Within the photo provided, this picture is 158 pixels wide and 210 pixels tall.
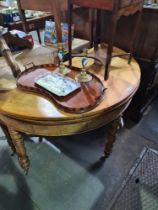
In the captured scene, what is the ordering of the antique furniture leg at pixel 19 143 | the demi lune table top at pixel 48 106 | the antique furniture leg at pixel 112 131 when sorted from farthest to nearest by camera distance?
the antique furniture leg at pixel 112 131 → the antique furniture leg at pixel 19 143 → the demi lune table top at pixel 48 106

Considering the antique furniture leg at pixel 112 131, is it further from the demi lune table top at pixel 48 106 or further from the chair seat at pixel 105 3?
the chair seat at pixel 105 3

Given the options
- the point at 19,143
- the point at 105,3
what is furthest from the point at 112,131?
the point at 105,3

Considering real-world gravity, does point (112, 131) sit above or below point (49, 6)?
below

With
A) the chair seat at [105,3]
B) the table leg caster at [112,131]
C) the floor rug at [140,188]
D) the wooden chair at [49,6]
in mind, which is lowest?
the floor rug at [140,188]

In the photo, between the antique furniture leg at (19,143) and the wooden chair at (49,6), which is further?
the wooden chair at (49,6)

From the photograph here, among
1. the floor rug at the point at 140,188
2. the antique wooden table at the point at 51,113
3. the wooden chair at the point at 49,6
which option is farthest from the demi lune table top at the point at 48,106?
the floor rug at the point at 140,188

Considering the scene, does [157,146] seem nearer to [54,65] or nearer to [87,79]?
[87,79]

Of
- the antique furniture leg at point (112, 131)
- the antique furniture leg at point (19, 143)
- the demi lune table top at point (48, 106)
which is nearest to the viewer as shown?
the demi lune table top at point (48, 106)

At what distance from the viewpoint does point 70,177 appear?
4.09ft

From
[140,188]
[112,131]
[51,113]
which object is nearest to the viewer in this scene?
[51,113]

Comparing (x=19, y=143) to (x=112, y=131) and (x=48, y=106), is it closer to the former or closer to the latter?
(x=48, y=106)

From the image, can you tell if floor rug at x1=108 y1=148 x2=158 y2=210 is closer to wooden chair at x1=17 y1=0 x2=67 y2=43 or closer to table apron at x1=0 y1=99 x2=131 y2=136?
table apron at x1=0 y1=99 x2=131 y2=136

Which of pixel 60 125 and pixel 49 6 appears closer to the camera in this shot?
pixel 60 125

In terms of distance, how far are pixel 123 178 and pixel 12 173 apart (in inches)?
32.5
